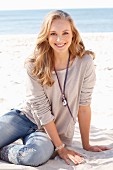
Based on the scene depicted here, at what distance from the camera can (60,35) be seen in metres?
2.79

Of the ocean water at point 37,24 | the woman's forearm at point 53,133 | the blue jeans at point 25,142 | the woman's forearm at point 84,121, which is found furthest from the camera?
the ocean water at point 37,24

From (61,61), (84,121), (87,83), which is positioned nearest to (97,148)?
(84,121)

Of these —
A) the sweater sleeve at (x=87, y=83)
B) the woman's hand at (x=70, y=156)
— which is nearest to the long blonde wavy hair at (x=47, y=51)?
the sweater sleeve at (x=87, y=83)

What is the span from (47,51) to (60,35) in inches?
6.9

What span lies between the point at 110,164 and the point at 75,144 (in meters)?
0.64

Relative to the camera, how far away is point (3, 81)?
5926 millimetres

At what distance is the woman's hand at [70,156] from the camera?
281 centimetres

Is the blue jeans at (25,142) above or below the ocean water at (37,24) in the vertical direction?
above

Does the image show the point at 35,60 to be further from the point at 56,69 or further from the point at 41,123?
the point at 41,123

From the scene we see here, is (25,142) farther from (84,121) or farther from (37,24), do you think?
(37,24)

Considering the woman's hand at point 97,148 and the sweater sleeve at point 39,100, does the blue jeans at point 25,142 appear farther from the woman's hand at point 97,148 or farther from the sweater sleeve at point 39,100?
the woman's hand at point 97,148

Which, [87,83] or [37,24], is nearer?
[87,83]

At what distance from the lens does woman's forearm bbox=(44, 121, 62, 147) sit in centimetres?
286

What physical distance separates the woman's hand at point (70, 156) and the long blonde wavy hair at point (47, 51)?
538mm
